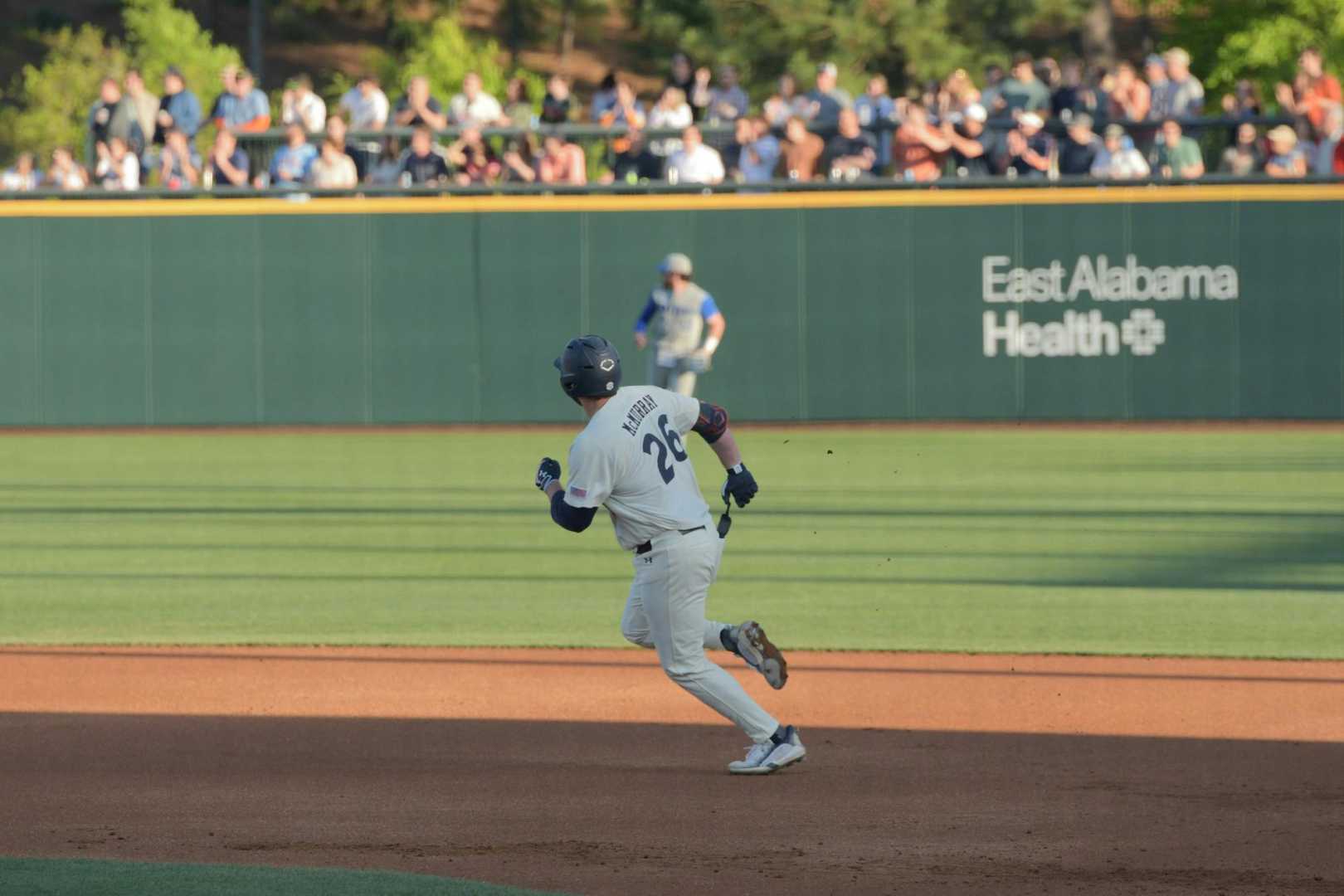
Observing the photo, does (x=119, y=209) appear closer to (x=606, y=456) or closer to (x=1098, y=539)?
(x=1098, y=539)

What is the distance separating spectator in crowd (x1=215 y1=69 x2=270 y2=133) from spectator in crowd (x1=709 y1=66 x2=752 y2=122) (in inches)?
233

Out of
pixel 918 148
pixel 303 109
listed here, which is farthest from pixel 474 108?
pixel 918 148

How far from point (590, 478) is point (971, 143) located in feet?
60.4

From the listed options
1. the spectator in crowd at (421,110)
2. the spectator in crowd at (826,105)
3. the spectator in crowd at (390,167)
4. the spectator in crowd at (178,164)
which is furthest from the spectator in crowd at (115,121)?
the spectator in crowd at (826,105)

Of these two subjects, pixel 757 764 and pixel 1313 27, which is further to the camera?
pixel 1313 27

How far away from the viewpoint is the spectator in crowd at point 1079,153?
24547mm

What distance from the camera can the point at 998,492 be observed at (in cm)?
1770

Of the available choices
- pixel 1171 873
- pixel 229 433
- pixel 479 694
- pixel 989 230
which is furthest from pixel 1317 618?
pixel 229 433

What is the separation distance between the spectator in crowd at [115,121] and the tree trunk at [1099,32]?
30.9 metres

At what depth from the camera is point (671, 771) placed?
7.77m

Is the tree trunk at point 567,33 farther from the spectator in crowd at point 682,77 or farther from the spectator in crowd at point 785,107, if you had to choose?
the spectator in crowd at point 785,107

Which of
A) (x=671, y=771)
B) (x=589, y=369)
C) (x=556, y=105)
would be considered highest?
(x=556, y=105)

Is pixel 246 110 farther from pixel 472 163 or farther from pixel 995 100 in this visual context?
pixel 995 100

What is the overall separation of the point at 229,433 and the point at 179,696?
16.2 m
